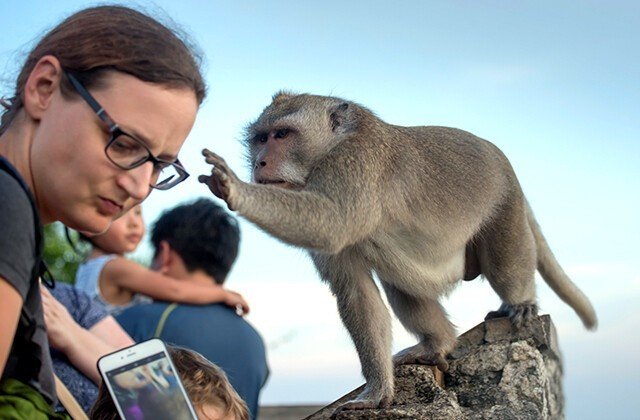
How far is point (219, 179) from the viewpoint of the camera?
380 centimetres

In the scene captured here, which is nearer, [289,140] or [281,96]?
[289,140]

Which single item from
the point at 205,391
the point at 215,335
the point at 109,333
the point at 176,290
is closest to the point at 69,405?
the point at 205,391

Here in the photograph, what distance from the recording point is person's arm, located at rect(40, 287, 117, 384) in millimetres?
3744

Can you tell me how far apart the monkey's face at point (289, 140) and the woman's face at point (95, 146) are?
2652 millimetres

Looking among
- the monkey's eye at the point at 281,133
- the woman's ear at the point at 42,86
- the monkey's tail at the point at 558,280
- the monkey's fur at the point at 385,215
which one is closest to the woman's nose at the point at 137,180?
the woman's ear at the point at 42,86

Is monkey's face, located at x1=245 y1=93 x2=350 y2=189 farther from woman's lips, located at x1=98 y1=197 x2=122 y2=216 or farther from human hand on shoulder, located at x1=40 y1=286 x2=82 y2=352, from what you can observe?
woman's lips, located at x1=98 y1=197 x2=122 y2=216

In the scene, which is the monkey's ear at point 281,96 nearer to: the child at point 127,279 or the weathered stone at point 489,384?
the child at point 127,279

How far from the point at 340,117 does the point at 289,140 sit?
15.9 inches

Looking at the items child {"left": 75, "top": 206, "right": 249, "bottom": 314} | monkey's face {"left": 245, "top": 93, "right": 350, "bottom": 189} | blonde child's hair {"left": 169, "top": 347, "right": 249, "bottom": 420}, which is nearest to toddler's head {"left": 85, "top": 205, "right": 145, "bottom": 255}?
child {"left": 75, "top": 206, "right": 249, "bottom": 314}

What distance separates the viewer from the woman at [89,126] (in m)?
2.11

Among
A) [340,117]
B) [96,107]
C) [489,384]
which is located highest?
[340,117]

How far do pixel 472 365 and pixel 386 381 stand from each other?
1.59 ft

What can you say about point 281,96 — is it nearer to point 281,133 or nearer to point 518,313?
point 281,133

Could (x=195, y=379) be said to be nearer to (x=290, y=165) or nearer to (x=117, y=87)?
(x=117, y=87)
